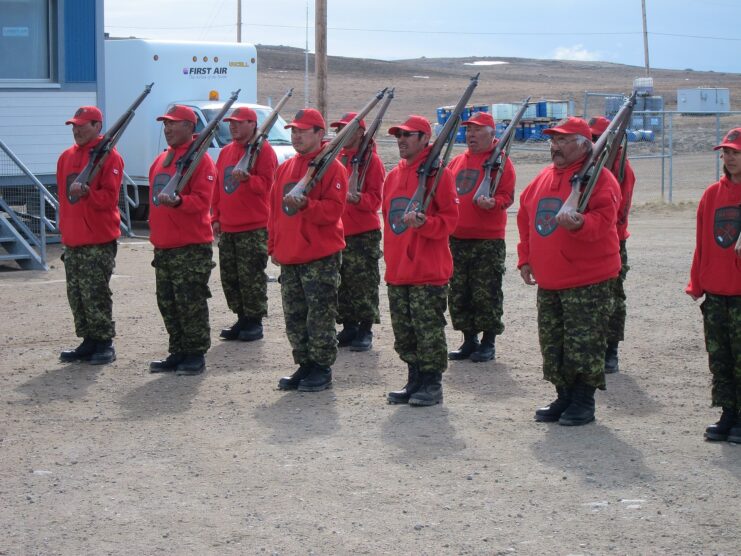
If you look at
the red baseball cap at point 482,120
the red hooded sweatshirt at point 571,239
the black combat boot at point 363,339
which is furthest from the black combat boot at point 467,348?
the red hooded sweatshirt at point 571,239

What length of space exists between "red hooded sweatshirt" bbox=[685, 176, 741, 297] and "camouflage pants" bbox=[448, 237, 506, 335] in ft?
8.42

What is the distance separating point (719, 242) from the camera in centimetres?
688

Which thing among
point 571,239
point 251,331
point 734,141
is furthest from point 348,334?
point 734,141

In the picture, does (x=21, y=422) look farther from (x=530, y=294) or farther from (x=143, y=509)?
(x=530, y=294)

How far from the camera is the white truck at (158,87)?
19.2m

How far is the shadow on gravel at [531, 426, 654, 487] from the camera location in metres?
6.36

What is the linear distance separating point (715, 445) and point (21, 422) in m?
4.46

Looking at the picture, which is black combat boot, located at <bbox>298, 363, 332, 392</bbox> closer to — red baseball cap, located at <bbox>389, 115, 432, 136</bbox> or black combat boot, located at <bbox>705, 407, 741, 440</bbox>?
red baseball cap, located at <bbox>389, 115, 432, 136</bbox>

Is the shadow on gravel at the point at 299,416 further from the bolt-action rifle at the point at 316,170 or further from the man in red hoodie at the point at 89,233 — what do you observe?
the man in red hoodie at the point at 89,233

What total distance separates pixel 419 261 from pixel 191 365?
7.52ft

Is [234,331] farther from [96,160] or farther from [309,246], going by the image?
[309,246]

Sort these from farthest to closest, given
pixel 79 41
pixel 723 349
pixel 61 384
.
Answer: pixel 79 41
pixel 61 384
pixel 723 349

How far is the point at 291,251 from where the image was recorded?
815cm

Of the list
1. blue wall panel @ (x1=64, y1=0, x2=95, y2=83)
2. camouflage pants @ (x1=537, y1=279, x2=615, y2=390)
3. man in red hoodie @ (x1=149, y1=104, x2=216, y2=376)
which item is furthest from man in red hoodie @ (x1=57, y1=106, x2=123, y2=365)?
blue wall panel @ (x1=64, y1=0, x2=95, y2=83)
